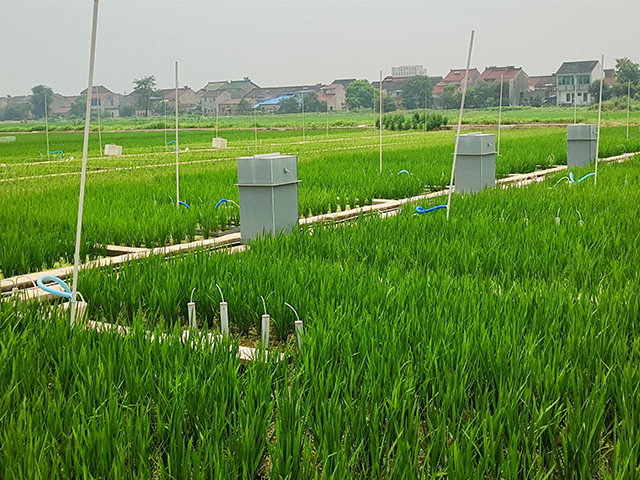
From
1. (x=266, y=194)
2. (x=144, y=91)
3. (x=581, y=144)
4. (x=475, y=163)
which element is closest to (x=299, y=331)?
(x=266, y=194)

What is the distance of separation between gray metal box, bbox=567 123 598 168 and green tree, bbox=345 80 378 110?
71326mm

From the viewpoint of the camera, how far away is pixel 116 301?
5070 millimetres

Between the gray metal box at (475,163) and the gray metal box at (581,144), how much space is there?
4.80m

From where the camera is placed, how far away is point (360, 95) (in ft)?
293

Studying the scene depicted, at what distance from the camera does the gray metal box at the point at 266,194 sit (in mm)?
7930

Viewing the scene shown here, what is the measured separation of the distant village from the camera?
83.2 m

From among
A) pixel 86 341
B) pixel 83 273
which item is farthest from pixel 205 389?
pixel 83 273

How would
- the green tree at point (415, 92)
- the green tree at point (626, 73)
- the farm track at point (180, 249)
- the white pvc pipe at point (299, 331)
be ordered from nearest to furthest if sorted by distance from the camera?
the white pvc pipe at point (299, 331), the farm track at point (180, 249), the green tree at point (626, 73), the green tree at point (415, 92)

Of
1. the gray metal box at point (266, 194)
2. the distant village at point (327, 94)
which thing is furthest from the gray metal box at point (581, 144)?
the distant village at point (327, 94)

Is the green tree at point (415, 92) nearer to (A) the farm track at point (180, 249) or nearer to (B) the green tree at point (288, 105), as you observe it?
(B) the green tree at point (288, 105)

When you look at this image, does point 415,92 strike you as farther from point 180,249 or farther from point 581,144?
point 180,249

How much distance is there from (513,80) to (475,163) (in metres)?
78.7

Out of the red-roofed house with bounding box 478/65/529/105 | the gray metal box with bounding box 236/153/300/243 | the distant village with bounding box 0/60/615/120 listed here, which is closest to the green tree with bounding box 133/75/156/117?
the distant village with bounding box 0/60/615/120

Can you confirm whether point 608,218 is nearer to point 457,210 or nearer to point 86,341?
point 457,210
